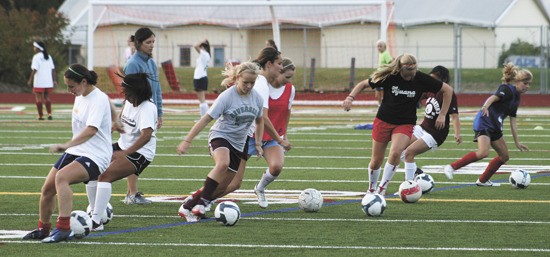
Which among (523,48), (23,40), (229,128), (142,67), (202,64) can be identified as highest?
(23,40)

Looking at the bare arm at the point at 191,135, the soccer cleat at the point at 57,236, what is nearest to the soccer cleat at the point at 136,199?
the bare arm at the point at 191,135

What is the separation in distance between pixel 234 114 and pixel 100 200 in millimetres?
1675

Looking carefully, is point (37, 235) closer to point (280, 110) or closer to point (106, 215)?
point (106, 215)

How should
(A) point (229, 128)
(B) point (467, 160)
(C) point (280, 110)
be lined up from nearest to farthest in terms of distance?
(A) point (229, 128) < (C) point (280, 110) < (B) point (467, 160)

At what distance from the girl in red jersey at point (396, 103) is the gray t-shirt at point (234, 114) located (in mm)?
1578

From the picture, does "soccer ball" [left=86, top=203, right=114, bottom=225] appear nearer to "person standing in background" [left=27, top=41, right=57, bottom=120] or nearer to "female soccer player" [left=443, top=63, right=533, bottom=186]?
"female soccer player" [left=443, top=63, right=533, bottom=186]

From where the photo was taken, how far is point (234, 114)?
10.8 meters

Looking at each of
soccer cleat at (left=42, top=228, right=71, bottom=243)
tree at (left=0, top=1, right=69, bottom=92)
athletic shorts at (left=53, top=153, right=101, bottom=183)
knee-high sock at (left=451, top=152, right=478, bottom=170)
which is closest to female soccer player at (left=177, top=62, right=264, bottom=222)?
athletic shorts at (left=53, top=153, right=101, bottom=183)

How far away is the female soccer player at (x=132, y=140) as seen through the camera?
997cm

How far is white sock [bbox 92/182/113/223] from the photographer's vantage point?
390 inches

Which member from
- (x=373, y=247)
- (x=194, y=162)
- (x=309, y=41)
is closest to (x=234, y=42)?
(x=309, y=41)

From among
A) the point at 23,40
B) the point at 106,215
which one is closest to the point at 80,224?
the point at 106,215

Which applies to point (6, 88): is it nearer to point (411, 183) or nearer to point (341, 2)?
point (341, 2)

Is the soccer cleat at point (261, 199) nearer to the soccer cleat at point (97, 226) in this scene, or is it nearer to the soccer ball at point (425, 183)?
the soccer ball at point (425, 183)
